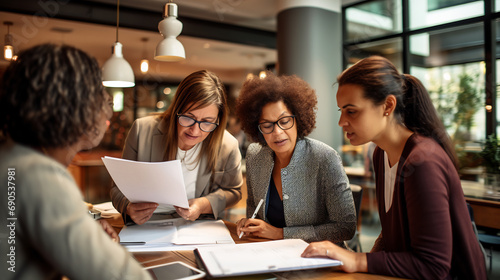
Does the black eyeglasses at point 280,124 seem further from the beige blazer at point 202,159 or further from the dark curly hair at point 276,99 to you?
the beige blazer at point 202,159

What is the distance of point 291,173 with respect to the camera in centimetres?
158

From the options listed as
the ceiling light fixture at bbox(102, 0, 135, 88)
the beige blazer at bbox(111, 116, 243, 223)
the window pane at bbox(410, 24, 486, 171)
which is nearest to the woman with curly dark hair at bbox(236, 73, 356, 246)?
the beige blazer at bbox(111, 116, 243, 223)

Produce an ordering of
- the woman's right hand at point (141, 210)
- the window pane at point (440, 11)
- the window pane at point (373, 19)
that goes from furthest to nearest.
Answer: the window pane at point (373, 19) < the window pane at point (440, 11) < the woman's right hand at point (141, 210)

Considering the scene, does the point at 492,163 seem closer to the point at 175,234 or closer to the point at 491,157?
the point at 491,157

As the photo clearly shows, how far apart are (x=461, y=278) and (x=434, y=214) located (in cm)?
29

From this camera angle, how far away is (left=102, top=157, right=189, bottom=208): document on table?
1219 millimetres

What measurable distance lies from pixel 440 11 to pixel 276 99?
4375 millimetres

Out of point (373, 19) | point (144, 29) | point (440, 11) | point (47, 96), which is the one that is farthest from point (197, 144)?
point (373, 19)

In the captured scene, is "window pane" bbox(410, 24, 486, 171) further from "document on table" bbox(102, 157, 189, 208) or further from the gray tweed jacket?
"document on table" bbox(102, 157, 189, 208)

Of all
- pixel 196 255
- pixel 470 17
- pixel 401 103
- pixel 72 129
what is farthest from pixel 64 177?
pixel 470 17

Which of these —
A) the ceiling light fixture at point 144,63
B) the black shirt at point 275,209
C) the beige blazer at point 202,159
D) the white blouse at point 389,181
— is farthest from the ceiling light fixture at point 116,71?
the ceiling light fixture at point 144,63

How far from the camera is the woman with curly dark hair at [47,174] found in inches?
25.7

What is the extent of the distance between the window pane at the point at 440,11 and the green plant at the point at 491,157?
7.08 feet

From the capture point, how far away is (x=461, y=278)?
1112 millimetres
